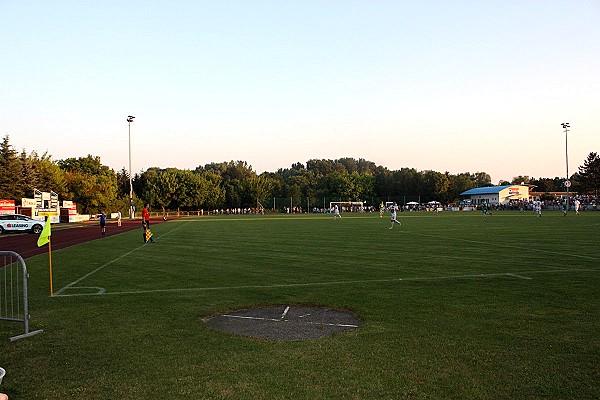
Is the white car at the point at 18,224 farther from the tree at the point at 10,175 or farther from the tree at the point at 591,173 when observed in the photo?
the tree at the point at 591,173

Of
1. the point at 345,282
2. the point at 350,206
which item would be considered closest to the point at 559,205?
the point at 350,206

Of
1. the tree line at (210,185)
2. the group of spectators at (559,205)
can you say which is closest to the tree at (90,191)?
the tree line at (210,185)

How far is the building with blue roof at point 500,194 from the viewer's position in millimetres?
116000

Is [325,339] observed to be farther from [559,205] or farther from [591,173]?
[591,173]

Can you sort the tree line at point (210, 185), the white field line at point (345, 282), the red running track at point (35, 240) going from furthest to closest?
1. the tree line at point (210, 185)
2. the red running track at point (35, 240)
3. the white field line at point (345, 282)

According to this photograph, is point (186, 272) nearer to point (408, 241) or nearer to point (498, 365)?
point (498, 365)

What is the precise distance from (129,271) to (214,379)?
998cm

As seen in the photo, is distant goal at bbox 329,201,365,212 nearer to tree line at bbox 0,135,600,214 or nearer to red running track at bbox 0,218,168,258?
tree line at bbox 0,135,600,214

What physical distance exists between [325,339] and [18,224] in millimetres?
40255

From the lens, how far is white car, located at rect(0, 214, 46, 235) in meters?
39.7

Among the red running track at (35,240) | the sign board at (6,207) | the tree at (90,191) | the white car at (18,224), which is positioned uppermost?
the tree at (90,191)

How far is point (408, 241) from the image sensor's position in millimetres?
23797

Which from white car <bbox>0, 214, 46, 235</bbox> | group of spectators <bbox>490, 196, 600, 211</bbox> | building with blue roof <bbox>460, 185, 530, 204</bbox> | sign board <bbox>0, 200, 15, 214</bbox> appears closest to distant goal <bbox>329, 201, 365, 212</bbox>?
building with blue roof <bbox>460, 185, 530, 204</bbox>

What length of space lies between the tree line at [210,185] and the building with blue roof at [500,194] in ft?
21.2
